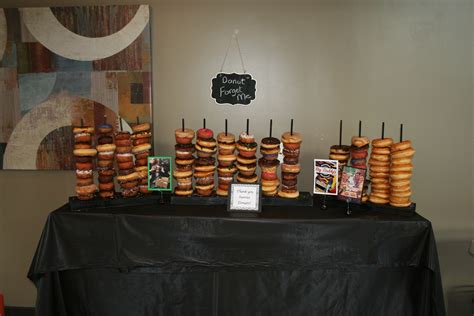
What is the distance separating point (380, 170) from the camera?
2.22m

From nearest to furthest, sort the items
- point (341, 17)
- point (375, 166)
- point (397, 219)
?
point (397, 219)
point (375, 166)
point (341, 17)

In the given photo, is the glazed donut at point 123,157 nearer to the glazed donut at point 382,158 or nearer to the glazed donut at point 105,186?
the glazed donut at point 105,186

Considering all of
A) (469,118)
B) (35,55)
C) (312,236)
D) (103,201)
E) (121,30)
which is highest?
(121,30)

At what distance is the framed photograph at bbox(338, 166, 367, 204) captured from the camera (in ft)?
7.12

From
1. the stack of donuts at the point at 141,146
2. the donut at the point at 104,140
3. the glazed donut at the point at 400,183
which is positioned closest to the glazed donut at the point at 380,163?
the glazed donut at the point at 400,183

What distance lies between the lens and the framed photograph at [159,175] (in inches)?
91.6

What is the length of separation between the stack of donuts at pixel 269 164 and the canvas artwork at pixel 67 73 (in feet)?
3.30

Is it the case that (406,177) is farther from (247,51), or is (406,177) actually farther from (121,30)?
(121,30)

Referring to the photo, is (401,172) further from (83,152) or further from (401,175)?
(83,152)

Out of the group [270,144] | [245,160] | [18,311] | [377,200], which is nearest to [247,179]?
[245,160]

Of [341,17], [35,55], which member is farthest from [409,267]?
[35,55]

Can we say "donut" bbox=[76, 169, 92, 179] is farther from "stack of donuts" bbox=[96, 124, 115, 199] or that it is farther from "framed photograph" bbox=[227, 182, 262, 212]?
"framed photograph" bbox=[227, 182, 262, 212]

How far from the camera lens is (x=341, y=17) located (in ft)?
8.86

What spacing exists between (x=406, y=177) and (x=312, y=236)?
2.16ft
